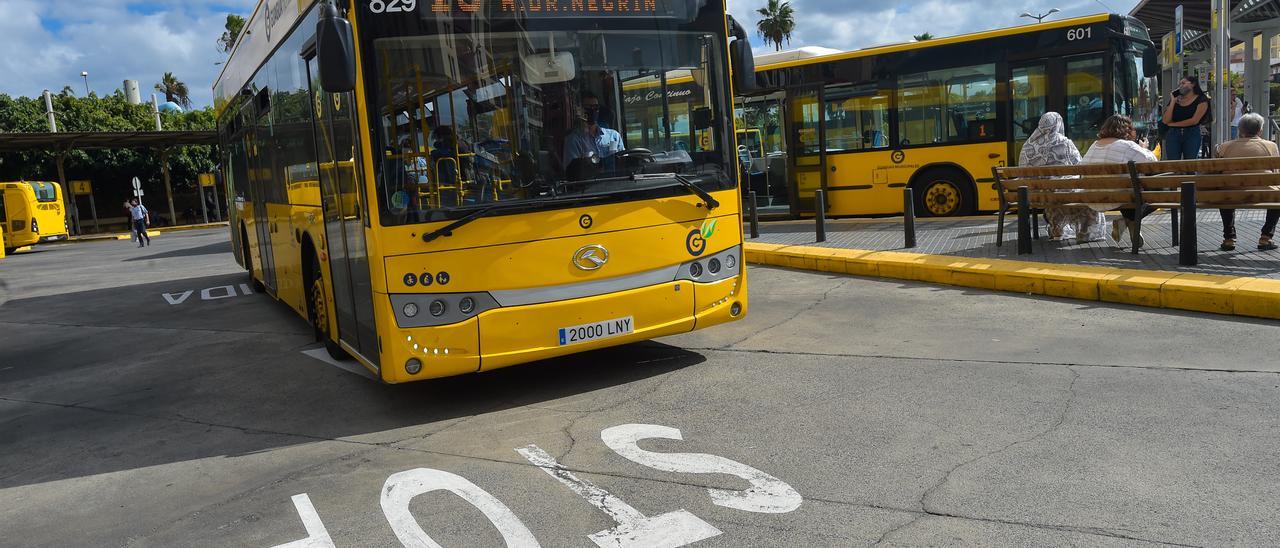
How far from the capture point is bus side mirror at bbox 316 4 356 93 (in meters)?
5.32

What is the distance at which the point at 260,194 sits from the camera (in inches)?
421

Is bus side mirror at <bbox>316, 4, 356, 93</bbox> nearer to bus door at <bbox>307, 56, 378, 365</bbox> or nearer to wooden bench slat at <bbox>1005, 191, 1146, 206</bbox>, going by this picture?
bus door at <bbox>307, 56, 378, 365</bbox>

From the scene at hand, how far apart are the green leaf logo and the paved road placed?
95 centimetres

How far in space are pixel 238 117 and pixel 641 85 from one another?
22.5 ft

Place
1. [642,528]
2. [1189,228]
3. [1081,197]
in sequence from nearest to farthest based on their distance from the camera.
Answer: [642,528]
[1189,228]
[1081,197]

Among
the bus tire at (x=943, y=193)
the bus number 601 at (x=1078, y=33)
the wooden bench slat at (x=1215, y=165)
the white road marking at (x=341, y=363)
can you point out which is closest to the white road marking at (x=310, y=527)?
the white road marking at (x=341, y=363)

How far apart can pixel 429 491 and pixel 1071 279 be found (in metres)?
6.10

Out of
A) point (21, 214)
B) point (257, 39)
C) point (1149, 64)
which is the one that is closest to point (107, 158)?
point (21, 214)

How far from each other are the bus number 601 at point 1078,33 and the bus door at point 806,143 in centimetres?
Result: 385

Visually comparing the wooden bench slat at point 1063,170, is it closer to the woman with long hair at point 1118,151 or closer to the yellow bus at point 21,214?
the woman with long hair at point 1118,151

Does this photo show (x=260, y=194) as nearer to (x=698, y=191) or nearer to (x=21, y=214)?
(x=698, y=191)

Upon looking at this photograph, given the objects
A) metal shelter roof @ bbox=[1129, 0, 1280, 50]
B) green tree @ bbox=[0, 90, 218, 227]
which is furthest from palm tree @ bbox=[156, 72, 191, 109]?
metal shelter roof @ bbox=[1129, 0, 1280, 50]

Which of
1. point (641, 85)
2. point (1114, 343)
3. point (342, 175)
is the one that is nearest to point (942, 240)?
point (1114, 343)

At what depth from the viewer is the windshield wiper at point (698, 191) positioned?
252 inches
